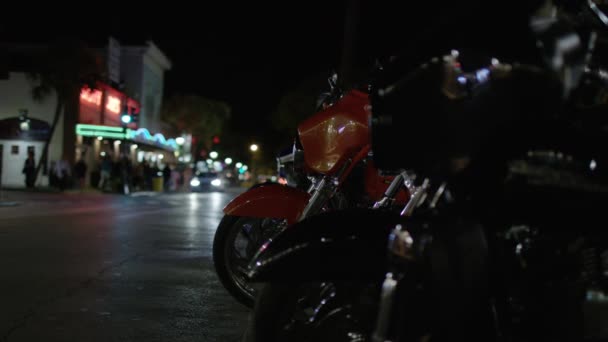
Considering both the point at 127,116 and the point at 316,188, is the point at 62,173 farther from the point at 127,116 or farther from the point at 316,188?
the point at 316,188

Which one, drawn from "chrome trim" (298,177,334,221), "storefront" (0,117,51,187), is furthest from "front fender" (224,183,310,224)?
"storefront" (0,117,51,187)

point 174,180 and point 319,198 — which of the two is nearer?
point 319,198

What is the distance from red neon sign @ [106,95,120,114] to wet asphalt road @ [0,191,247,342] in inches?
1048

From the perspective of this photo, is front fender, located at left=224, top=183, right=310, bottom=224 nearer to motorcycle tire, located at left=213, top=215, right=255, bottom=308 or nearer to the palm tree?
motorcycle tire, located at left=213, top=215, right=255, bottom=308

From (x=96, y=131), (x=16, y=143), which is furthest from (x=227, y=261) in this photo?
(x=16, y=143)

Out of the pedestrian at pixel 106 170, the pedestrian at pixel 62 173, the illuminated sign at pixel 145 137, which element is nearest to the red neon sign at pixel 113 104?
the illuminated sign at pixel 145 137

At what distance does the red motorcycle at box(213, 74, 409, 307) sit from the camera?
3.95 metres

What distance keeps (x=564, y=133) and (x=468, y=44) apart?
18.8 inches

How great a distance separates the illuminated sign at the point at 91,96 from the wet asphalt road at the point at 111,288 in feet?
72.1

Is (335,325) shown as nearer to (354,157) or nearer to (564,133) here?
(564,133)

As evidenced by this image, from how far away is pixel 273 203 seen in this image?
4.52 m

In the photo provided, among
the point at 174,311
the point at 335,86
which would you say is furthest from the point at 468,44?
the point at 174,311

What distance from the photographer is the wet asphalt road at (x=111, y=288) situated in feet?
14.8

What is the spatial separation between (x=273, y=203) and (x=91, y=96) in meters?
30.9
